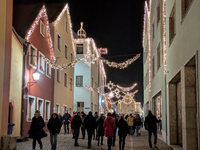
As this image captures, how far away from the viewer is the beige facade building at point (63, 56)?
26953mm

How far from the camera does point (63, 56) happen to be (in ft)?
99.9

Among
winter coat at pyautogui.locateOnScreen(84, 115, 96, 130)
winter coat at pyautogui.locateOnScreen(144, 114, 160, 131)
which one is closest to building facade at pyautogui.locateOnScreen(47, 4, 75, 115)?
winter coat at pyautogui.locateOnScreen(84, 115, 96, 130)

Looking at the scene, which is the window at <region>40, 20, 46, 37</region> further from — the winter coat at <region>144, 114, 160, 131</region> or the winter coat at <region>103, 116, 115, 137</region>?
the winter coat at <region>103, 116, 115, 137</region>

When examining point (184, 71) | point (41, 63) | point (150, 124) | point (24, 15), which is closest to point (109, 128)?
point (150, 124)

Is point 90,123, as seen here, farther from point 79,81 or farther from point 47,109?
point 79,81

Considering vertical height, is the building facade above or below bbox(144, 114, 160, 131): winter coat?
above

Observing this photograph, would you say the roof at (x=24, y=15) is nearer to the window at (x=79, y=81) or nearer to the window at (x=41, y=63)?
the window at (x=41, y=63)

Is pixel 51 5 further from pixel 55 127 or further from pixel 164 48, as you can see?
pixel 55 127

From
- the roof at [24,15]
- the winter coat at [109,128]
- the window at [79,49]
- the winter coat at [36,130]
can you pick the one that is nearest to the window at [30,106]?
the roof at [24,15]

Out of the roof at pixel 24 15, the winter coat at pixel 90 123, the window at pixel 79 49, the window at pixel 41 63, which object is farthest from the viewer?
the window at pixel 79 49

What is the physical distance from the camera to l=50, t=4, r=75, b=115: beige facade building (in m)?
27.0

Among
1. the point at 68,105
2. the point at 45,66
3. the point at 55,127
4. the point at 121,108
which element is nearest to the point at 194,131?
the point at 55,127

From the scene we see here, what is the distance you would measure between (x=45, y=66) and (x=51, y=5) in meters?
9.34

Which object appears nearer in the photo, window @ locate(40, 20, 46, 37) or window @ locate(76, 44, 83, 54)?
window @ locate(40, 20, 46, 37)
